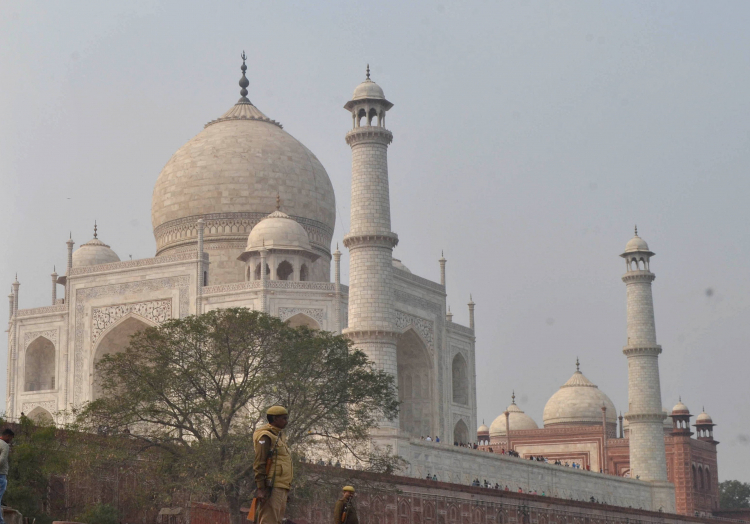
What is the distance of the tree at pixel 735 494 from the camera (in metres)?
64.8

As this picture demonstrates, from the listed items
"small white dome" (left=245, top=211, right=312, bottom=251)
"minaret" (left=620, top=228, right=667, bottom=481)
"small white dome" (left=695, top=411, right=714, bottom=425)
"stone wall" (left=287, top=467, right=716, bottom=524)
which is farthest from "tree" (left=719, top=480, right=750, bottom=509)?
"small white dome" (left=245, top=211, right=312, bottom=251)

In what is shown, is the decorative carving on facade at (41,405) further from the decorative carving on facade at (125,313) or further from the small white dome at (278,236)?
the small white dome at (278,236)

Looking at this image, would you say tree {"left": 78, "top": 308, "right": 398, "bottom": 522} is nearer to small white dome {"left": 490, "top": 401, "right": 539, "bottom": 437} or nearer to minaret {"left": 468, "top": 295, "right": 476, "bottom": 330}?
minaret {"left": 468, "top": 295, "right": 476, "bottom": 330}

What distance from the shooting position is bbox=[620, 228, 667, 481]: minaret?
38.0 meters

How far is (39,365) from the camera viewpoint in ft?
116

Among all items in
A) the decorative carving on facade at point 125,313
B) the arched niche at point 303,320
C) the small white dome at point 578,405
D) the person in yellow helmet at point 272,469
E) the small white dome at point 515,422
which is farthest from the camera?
the small white dome at point 515,422

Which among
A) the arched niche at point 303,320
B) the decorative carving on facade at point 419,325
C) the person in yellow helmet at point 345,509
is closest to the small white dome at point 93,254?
the arched niche at point 303,320

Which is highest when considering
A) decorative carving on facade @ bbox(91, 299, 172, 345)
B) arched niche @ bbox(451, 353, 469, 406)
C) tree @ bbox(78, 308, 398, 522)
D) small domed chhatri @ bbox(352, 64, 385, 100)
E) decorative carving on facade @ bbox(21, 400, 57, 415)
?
small domed chhatri @ bbox(352, 64, 385, 100)

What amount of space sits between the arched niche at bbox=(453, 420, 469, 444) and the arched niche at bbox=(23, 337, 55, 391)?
37.0ft

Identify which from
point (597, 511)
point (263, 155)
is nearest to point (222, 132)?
point (263, 155)

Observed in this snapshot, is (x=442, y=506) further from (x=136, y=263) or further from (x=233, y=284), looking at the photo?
(x=136, y=263)

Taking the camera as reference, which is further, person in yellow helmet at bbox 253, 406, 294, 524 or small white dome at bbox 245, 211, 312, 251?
small white dome at bbox 245, 211, 312, 251

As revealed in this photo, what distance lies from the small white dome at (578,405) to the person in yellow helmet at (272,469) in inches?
1669

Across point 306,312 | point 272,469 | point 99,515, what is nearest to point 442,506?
point 306,312
